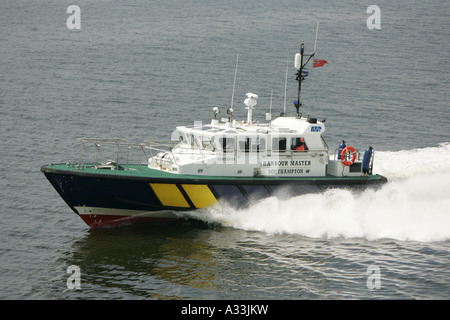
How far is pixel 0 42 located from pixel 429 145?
107 ft

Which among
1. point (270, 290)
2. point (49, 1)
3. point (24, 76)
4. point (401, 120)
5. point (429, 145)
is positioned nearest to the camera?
point (270, 290)

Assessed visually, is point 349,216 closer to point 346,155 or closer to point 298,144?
point 346,155

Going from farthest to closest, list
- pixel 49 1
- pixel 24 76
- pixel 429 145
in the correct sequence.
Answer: pixel 49 1, pixel 24 76, pixel 429 145

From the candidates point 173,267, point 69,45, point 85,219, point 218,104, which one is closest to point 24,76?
point 69,45

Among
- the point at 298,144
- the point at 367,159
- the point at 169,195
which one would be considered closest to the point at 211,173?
the point at 169,195

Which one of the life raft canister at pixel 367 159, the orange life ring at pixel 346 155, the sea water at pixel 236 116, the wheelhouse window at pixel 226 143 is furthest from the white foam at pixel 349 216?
the wheelhouse window at pixel 226 143

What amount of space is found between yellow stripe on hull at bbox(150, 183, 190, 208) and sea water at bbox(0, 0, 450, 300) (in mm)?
770

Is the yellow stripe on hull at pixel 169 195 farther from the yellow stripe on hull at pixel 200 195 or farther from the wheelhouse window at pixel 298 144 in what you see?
the wheelhouse window at pixel 298 144

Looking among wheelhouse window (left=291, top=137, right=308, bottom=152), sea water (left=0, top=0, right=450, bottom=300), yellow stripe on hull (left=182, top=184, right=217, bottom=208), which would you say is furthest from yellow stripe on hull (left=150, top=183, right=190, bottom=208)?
wheelhouse window (left=291, top=137, right=308, bottom=152)

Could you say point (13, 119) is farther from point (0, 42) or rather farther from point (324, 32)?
point (324, 32)

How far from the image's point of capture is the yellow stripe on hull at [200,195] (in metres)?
20.7

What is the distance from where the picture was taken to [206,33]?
5159cm

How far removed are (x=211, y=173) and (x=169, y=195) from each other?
1572 mm

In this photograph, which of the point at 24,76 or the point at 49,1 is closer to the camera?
the point at 24,76
